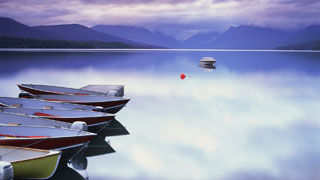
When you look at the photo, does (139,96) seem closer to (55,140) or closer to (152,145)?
(152,145)

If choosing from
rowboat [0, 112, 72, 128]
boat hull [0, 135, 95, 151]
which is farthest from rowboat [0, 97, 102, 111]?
boat hull [0, 135, 95, 151]

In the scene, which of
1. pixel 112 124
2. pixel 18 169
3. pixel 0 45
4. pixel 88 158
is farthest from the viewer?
pixel 0 45

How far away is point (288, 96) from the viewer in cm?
2228

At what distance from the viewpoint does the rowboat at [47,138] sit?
8.00 metres

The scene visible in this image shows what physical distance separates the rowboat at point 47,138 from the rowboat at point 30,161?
563mm

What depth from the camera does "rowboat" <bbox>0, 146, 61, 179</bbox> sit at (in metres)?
6.79

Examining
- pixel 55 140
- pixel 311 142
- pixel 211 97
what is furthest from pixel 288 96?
pixel 55 140

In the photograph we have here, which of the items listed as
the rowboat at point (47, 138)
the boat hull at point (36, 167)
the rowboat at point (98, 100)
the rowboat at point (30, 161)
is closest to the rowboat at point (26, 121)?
the rowboat at point (47, 138)

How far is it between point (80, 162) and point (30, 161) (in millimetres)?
2464

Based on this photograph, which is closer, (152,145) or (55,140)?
(55,140)

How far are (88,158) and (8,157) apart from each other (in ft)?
8.40

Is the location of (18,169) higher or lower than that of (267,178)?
higher

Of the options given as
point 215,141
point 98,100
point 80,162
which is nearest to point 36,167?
point 80,162

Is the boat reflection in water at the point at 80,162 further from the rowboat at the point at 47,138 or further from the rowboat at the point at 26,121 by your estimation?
the rowboat at the point at 26,121
